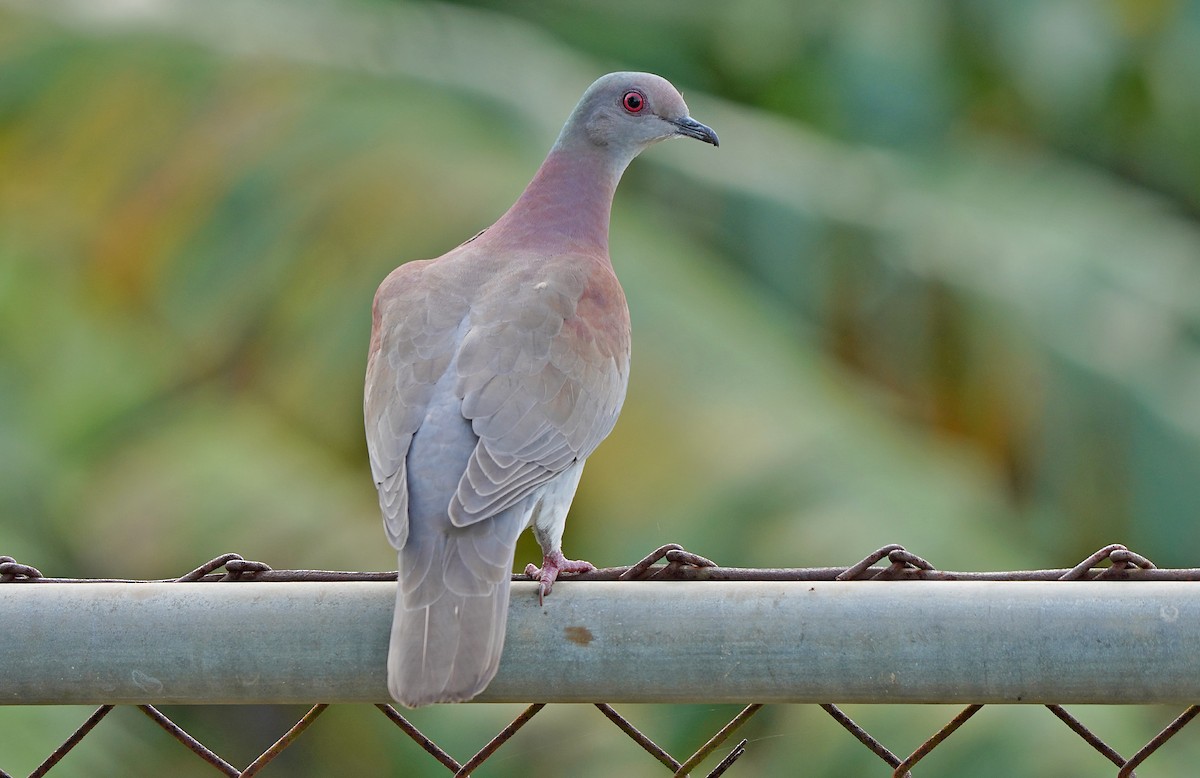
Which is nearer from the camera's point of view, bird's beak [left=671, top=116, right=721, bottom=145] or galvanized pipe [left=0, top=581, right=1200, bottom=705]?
galvanized pipe [left=0, top=581, right=1200, bottom=705]

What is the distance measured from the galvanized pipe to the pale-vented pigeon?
128 mm

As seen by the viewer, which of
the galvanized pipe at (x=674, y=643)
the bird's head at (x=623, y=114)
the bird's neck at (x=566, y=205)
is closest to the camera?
the galvanized pipe at (x=674, y=643)

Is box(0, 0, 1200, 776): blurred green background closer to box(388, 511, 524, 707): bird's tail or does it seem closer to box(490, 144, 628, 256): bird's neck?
box(490, 144, 628, 256): bird's neck

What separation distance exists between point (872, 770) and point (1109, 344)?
7.88 ft

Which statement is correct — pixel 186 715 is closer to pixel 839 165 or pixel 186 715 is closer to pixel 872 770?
pixel 872 770

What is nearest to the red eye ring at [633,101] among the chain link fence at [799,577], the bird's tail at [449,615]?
the bird's tail at [449,615]

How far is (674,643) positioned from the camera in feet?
4.96

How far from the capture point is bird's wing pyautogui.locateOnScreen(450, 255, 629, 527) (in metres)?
2.27

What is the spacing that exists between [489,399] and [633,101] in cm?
116

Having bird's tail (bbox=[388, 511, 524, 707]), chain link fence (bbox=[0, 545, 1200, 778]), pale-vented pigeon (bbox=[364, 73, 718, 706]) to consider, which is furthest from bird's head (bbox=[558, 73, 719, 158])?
chain link fence (bbox=[0, 545, 1200, 778])

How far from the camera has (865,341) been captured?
6672 millimetres

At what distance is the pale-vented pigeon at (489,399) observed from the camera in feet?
6.21

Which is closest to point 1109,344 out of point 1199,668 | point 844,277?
point 844,277

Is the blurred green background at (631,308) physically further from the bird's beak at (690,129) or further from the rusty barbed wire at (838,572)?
the rusty barbed wire at (838,572)
